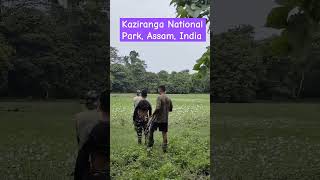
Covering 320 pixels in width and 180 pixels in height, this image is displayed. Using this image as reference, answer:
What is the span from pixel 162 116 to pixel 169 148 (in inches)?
24.1

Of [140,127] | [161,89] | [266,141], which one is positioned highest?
[161,89]

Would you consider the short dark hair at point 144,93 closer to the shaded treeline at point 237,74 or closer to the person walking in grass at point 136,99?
the person walking in grass at point 136,99

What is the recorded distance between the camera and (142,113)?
6.48 m

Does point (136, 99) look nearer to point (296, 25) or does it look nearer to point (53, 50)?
point (53, 50)

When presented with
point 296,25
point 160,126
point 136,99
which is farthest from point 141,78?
point 296,25

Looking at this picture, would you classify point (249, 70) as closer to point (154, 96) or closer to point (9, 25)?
point (154, 96)

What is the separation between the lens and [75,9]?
10.6 m

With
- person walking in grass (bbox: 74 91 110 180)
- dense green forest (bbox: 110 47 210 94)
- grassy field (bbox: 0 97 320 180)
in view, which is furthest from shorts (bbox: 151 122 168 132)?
person walking in grass (bbox: 74 91 110 180)

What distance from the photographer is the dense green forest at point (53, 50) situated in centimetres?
1046

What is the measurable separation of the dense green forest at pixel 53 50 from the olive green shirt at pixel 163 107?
163 inches

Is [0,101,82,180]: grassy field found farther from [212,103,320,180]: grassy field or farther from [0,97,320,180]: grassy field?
[212,103,320,180]: grassy field

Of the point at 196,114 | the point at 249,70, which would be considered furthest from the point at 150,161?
the point at 249,70

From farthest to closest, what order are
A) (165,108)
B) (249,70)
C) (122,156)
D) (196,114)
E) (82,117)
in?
(249,70)
(196,114)
(122,156)
(165,108)
(82,117)

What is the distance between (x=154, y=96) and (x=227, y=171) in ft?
5.84
